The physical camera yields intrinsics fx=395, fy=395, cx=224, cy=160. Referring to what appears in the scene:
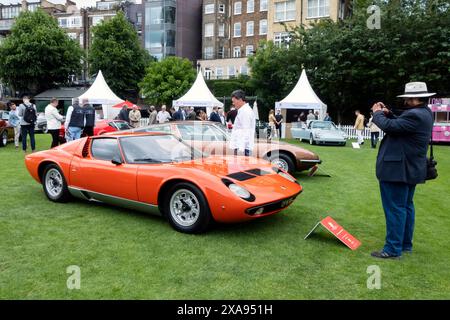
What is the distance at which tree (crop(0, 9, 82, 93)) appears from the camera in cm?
3934

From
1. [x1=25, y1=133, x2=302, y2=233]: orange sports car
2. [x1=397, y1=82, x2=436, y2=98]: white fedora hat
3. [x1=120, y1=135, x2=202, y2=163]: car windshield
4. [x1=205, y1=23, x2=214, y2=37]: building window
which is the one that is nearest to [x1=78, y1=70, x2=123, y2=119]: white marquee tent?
[x1=25, y1=133, x2=302, y2=233]: orange sports car

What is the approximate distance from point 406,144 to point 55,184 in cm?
526

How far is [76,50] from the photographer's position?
42.1m

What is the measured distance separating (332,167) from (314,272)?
770 centimetres

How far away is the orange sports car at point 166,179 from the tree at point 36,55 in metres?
38.0

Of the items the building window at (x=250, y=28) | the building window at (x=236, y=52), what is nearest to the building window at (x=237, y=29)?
the building window at (x=250, y=28)

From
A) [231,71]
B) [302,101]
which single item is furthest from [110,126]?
[231,71]

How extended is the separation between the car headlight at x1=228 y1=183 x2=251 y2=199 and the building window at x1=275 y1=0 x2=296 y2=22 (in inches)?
1547

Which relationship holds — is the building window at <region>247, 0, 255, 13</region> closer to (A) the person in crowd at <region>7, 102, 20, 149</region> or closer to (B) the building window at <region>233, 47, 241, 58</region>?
(B) the building window at <region>233, 47, 241, 58</region>

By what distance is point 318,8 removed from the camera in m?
39.3

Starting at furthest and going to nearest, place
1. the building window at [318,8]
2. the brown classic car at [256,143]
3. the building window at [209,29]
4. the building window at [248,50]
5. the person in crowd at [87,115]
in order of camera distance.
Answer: the building window at [209,29] < the building window at [248,50] < the building window at [318,8] < the person in crowd at [87,115] < the brown classic car at [256,143]

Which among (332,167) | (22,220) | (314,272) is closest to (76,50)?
(332,167)

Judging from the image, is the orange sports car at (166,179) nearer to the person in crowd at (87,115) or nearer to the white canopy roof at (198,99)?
the person in crowd at (87,115)

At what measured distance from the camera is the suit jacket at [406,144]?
3973 mm
